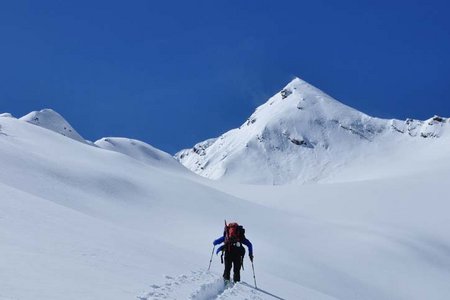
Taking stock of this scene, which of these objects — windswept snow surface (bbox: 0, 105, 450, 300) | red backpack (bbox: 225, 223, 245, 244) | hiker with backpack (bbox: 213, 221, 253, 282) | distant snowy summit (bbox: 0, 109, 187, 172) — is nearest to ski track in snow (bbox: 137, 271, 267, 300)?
windswept snow surface (bbox: 0, 105, 450, 300)

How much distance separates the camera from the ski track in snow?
34.3 ft

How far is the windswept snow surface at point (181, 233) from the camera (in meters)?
11.1

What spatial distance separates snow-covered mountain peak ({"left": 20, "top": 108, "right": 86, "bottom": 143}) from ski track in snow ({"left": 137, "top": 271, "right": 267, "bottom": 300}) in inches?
4090

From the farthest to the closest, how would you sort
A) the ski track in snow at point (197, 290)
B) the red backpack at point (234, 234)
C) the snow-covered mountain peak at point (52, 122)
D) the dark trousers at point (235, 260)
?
the snow-covered mountain peak at point (52, 122) < the red backpack at point (234, 234) < the dark trousers at point (235, 260) < the ski track in snow at point (197, 290)

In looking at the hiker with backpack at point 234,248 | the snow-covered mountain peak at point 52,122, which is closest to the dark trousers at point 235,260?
the hiker with backpack at point 234,248

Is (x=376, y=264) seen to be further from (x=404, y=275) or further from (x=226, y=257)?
(x=226, y=257)

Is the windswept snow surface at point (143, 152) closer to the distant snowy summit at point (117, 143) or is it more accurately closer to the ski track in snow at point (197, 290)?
the distant snowy summit at point (117, 143)

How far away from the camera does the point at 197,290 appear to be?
11812 mm

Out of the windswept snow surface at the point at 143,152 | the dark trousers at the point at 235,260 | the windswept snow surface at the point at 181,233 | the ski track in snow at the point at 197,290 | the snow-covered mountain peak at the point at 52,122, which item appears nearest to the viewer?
the ski track in snow at the point at 197,290

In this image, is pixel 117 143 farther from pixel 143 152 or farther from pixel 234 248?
pixel 234 248

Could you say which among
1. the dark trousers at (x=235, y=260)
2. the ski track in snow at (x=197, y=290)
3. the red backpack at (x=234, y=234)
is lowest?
the ski track in snow at (x=197, y=290)

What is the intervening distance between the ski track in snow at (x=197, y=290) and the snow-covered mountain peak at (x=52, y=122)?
341 ft

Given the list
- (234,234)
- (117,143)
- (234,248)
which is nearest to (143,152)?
(117,143)

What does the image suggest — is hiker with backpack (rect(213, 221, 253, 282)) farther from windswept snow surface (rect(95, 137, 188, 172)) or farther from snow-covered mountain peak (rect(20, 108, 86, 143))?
snow-covered mountain peak (rect(20, 108, 86, 143))
